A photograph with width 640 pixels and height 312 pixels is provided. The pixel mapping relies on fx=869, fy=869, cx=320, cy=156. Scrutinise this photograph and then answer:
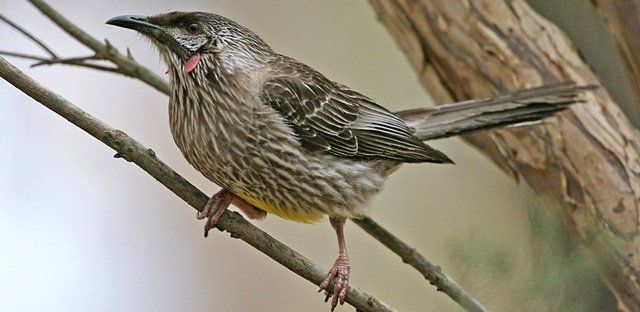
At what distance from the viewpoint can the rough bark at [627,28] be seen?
9.71 feet

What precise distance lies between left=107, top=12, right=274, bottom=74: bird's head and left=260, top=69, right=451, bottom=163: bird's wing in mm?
164

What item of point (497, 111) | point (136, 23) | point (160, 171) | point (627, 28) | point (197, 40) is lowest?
point (160, 171)

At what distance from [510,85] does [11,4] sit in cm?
390

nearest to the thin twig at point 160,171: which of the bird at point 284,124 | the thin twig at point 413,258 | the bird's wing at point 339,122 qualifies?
the bird at point 284,124

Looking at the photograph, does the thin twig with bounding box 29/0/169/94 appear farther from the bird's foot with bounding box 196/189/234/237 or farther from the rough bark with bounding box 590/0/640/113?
the rough bark with bounding box 590/0/640/113

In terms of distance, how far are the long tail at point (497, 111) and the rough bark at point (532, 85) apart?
0.15 metres

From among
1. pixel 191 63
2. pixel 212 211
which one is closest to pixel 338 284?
pixel 212 211

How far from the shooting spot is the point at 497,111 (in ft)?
11.7

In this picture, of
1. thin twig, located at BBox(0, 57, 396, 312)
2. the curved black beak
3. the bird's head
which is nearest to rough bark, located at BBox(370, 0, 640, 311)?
the bird's head

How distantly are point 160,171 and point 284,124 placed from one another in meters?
0.75

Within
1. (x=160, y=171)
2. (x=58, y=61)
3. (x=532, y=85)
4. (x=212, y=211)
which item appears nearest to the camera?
(x=160, y=171)

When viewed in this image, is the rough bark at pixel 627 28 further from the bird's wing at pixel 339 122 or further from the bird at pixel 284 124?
the bird's wing at pixel 339 122

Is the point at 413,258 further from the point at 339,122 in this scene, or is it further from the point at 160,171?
the point at 160,171

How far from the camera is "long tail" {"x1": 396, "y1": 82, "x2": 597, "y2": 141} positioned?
351cm
